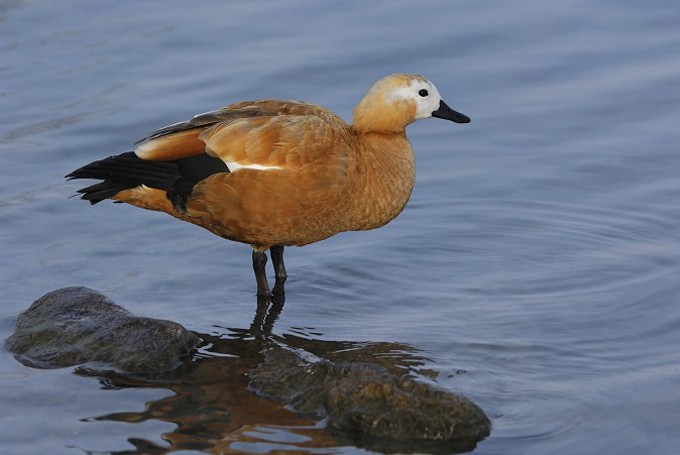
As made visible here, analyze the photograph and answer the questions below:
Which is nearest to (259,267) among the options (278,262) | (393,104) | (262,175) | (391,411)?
(278,262)

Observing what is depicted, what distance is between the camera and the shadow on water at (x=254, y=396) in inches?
241

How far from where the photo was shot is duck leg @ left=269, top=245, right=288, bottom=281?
8.71 m

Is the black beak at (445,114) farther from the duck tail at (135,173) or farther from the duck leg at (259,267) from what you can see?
the duck tail at (135,173)

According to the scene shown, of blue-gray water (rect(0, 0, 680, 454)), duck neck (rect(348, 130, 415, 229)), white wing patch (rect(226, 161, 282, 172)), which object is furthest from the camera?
duck neck (rect(348, 130, 415, 229))

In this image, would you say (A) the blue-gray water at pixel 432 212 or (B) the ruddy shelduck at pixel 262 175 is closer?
(A) the blue-gray water at pixel 432 212

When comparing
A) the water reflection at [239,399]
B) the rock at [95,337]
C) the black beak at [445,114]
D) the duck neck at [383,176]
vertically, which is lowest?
the water reflection at [239,399]

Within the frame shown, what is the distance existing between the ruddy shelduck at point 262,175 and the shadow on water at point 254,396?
0.68 m

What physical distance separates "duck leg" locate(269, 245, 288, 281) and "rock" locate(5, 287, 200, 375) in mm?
1276

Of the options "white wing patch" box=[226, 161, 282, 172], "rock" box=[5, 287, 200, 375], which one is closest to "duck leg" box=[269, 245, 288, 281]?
"white wing patch" box=[226, 161, 282, 172]

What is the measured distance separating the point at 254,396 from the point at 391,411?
909 mm

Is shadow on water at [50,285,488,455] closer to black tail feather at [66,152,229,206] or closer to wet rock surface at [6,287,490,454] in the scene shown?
wet rock surface at [6,287,490,454]

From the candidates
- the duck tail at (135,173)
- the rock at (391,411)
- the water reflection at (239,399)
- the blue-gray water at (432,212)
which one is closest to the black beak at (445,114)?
the blue-gray water at (432,212)

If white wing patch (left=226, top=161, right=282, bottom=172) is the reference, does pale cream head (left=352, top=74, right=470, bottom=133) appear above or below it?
above

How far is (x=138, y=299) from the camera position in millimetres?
8273
